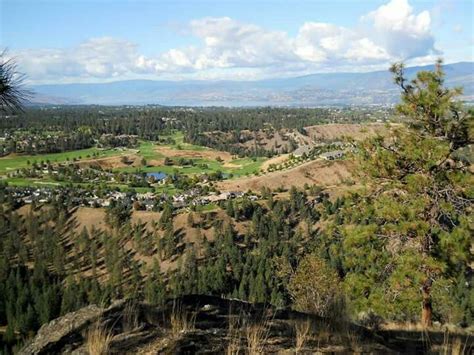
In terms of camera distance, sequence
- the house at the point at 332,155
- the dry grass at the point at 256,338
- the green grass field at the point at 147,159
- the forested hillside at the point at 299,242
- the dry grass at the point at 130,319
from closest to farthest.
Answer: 1. the dry grass at the point at 256,338
2. the dry grass at the point at 130,319
3. the forested hillside at the point at 299,242
4. the green grass field at the point at 147,159
5. the house at the point at 332,155

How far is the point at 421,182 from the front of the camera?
12.7 meters

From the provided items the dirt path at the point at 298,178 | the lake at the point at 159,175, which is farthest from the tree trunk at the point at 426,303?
the lake at the point at 159,175

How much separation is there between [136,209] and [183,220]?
10460 mm

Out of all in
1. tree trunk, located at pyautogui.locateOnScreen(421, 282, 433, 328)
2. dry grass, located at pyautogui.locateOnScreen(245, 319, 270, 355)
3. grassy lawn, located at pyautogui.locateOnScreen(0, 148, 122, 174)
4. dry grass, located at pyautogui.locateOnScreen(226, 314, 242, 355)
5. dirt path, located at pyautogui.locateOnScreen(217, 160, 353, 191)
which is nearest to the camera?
dry grass, located at pyautogui.locateOnScreen(245, 319, 270, 355)

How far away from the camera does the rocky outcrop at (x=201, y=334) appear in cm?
527

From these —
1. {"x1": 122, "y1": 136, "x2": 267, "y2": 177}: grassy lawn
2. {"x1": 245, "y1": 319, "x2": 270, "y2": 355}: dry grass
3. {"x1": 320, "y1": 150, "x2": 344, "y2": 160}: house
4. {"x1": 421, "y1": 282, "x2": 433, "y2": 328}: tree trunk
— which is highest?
{"x1": 245, "y1": 319, "x2": 270, "y2": 355}: dry grass

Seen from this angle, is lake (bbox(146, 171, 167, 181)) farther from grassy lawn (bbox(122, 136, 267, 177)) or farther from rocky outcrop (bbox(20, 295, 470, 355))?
rocky outcrop (bbox(20, 295, 470, 355))

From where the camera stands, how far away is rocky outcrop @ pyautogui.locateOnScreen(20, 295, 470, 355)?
17.3ft

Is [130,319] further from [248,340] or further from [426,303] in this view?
[426,303]

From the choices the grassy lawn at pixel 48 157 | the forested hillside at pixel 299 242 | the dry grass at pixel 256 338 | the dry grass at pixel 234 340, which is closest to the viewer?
the dry grass at pixel 256 338

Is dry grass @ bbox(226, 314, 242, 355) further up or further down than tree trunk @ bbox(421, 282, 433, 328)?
further up

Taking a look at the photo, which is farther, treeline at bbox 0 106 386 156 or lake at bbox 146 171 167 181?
treeline at bbox 0 106 386 156

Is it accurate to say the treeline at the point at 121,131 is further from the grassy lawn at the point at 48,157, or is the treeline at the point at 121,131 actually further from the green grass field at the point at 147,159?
the green grass field at the point at 147,159

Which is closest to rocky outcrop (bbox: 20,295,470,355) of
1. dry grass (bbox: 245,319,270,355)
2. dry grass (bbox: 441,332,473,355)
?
dry grass (bbox: 245,319,270,355)
